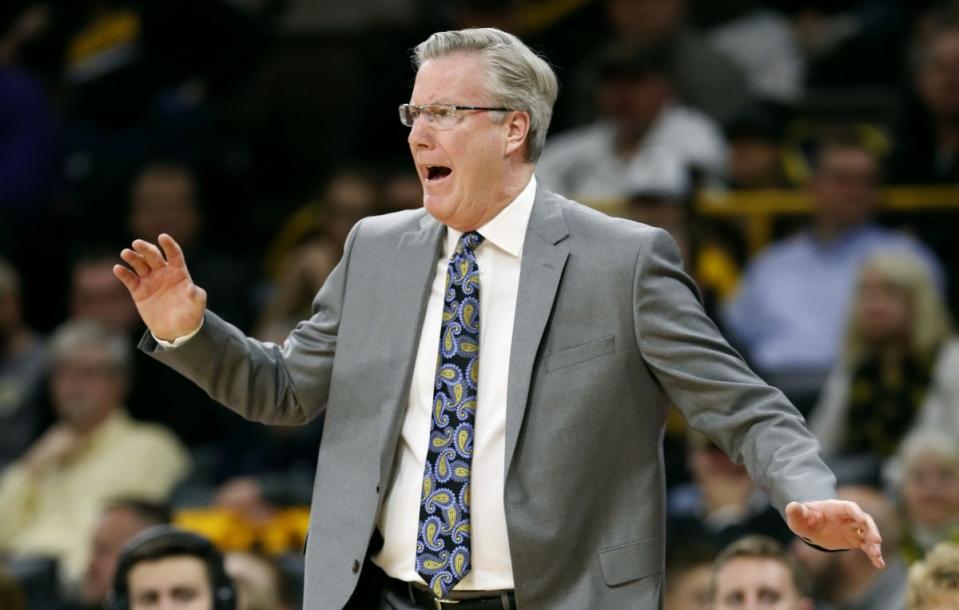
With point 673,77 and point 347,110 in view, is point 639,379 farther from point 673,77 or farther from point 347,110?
point 347,110

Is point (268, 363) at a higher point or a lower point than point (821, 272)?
higher

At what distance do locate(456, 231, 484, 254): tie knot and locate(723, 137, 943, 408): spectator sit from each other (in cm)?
421

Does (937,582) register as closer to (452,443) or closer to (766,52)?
(452,443)

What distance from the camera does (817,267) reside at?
789 centimetres

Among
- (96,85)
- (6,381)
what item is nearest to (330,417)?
(6,381)

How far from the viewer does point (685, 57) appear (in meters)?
9.16

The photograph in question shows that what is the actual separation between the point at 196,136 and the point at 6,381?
5.98 ft

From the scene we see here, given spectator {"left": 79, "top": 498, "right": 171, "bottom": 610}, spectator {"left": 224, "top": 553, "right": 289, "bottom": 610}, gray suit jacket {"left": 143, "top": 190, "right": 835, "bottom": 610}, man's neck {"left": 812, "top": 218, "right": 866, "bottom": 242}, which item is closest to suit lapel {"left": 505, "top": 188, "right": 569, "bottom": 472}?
gray suit jacket {"left": 143, "top": 190, "right": 835, "bottom": 610}

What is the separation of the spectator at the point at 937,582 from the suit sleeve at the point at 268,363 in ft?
5.64

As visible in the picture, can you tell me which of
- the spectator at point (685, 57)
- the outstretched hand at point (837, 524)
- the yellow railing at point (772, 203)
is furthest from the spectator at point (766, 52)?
the outstretched hand at point (837, 524)

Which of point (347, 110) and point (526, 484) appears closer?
point (526, 484)

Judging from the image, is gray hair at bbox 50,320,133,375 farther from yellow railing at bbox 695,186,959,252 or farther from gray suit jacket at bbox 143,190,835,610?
gray suit jacket at bbox 143,190,835,610

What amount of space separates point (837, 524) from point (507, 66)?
1.12 metres

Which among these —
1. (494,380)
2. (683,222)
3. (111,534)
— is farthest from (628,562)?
(683,222)
